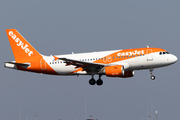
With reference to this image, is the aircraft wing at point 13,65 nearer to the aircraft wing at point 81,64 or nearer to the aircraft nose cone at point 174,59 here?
the aircraft wing at point 81,64

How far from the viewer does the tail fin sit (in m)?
66.3

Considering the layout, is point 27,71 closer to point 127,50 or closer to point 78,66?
point 78,66

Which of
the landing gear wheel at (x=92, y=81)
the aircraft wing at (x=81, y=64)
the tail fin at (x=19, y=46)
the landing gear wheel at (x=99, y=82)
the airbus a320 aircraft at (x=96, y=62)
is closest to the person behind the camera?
the aircraft wing at (x=81, y=64)

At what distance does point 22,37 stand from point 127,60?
2031cm

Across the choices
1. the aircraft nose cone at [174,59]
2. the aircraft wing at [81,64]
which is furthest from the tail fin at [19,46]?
the aircraft nose cone at [174,59]

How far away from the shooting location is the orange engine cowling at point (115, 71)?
194 ft

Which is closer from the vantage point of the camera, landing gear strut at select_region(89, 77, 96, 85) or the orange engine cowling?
the orange engine cowling

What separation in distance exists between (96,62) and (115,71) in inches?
147

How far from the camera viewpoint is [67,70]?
206ft

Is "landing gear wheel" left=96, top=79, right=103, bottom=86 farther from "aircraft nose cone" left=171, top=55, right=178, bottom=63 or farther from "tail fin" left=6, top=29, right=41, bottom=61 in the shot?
"aircraft nose cone" left=171, top=55, right=178, bottom=63

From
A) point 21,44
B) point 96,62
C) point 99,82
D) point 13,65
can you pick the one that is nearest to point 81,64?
point 96,62

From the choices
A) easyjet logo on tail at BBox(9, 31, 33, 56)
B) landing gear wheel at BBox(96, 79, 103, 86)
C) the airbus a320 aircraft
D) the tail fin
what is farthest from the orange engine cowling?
easyjet logo on tail at BBox(9, 31, 33, 56)

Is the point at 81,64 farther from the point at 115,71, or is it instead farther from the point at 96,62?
the point at 115,71

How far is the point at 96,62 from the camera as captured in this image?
201 ft
